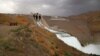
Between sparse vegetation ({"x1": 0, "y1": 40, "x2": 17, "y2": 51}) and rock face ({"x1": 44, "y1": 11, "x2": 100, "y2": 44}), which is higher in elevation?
sparse vegetation ({"x1": 0, "y1": 40, "x2": 17, "y2": 51})

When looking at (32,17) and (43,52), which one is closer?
(43,52)

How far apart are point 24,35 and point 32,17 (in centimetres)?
1871

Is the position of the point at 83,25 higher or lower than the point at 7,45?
lower

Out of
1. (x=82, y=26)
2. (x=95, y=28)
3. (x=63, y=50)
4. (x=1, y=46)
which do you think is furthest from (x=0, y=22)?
(x=95, y=28)

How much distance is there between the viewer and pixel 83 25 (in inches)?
2598

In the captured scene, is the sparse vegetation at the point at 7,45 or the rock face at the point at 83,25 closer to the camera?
the sparse vegetation at the point at 7,45

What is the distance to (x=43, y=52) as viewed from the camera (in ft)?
71.3

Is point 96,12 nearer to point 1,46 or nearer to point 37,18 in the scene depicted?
point 37,18

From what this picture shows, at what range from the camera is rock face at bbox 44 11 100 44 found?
179 feet

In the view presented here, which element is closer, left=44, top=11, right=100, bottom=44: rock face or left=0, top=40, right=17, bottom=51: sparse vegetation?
left=0, top=40, right=17, bottom=51: sparse vegetation

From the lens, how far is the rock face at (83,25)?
54.7 m

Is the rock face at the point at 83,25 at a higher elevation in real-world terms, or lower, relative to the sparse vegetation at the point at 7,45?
lower

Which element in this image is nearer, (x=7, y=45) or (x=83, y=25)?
(x=7, y=45)

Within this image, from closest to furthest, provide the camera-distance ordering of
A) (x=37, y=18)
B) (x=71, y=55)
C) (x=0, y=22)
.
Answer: (x=71, y=55)
(x=0, y=22)
(x=37, y=18)
